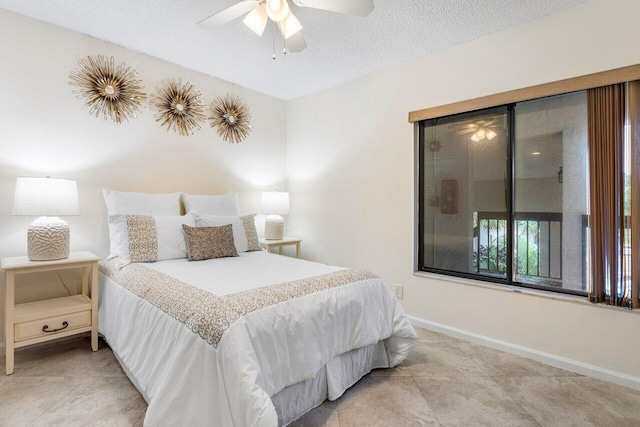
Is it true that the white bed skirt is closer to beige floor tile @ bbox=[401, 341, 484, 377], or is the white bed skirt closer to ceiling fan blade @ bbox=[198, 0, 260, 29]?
beige floor tile @ bbox=[401, 341, 484, 377]

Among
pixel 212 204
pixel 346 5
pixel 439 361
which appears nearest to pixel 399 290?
pixel 439 361

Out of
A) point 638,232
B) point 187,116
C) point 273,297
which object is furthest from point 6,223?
point 638,232

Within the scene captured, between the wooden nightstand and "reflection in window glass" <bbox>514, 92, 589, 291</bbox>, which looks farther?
"reflection in window glass" <bbox>514, 92, 589, 291</bbox>

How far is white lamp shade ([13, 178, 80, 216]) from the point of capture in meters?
2.12

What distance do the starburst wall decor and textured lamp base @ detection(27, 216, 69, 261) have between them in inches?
51.4

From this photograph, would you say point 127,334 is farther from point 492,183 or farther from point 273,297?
point 492,183

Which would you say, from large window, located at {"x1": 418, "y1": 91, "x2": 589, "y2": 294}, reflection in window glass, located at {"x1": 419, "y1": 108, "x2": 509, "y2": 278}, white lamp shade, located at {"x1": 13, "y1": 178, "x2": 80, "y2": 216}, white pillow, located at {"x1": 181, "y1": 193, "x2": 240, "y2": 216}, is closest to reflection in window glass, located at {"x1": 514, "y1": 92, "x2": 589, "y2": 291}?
large window, located at {"x1": 418, "y1": 91, "x2": 589, "y2": 294}

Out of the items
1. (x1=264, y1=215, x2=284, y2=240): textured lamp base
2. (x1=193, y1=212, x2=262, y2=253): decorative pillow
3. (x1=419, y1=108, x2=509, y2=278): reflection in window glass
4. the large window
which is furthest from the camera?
(x1=264, y1=215, x2=284, y2=240): textured lamp base

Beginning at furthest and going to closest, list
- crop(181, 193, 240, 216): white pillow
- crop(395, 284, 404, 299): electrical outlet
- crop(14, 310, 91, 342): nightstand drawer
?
1. crop(395, 284, 404, 299): electrical outlet
2. crop(181, 193, 240, 216): white pillow
3. crop(14, 310, 91, 342): nightstand drawer

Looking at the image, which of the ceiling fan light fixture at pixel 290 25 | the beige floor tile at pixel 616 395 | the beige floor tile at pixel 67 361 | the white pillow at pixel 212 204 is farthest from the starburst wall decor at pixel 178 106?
the beige floor tile at pixel 616 395

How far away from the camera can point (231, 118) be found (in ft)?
11.8

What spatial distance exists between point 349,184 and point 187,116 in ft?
6.01

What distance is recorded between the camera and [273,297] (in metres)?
1.57

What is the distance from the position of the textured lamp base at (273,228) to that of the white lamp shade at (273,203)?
86mm
